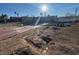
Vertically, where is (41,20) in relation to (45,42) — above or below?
above

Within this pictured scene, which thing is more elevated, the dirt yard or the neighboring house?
the neighboring house

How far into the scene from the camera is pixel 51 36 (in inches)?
94.6

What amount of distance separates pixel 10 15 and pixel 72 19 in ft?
2.87

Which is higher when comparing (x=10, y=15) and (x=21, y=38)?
(x=10, y=15)

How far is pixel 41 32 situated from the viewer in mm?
2412

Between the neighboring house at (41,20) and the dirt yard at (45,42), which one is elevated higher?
the neighboring house at (41,20)

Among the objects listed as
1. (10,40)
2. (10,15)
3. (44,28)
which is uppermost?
(10,15)

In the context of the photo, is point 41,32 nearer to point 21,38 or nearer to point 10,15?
point 21,38

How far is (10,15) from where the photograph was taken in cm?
244

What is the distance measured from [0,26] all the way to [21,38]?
1.12 ft

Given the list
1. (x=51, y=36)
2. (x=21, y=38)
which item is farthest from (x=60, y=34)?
(x=21, y=38)
